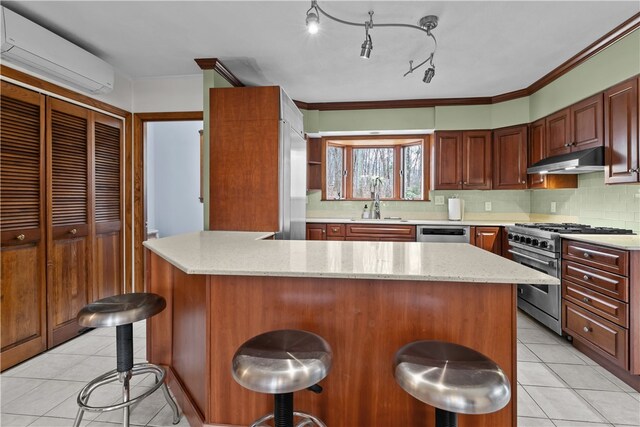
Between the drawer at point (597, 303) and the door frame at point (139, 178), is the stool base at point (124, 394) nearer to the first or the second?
the door frame at point (139, 178)

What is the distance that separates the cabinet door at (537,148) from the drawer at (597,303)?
1411 millimetres

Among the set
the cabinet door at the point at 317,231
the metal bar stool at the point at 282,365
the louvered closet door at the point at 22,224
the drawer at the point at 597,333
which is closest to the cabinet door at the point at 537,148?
the drawer at the point at 597,333

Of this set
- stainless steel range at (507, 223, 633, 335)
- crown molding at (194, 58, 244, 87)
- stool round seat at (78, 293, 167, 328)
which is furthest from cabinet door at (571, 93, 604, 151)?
stool round seat at (78, 293, 167, 328)

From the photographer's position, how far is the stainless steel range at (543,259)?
111 inches

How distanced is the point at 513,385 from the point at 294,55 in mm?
2900

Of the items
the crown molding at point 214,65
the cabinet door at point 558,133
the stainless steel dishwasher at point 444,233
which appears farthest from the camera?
the stainless steel dishwasher at point 444,233

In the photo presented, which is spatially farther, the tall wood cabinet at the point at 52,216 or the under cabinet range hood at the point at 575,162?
the under cabinet range hood at the point at 575,162

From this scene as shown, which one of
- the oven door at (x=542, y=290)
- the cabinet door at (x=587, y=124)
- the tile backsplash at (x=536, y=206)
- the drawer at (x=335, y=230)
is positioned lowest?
the oven door at (x=542, y=290)

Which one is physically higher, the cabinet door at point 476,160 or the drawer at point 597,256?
the cabinet door at point 476,160

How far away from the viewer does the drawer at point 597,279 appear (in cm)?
218

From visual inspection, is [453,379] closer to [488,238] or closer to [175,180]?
[488,238]

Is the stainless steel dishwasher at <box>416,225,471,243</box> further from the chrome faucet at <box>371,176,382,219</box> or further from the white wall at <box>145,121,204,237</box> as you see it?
Answer: the white wall at <box>145,121,204,237</box>

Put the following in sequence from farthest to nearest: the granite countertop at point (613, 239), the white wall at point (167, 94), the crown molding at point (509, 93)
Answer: the white wall at point (167, 94)
the crown molding at point (509, 93)
the granite countertop at point (613, 239)

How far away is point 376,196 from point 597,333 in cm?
290
